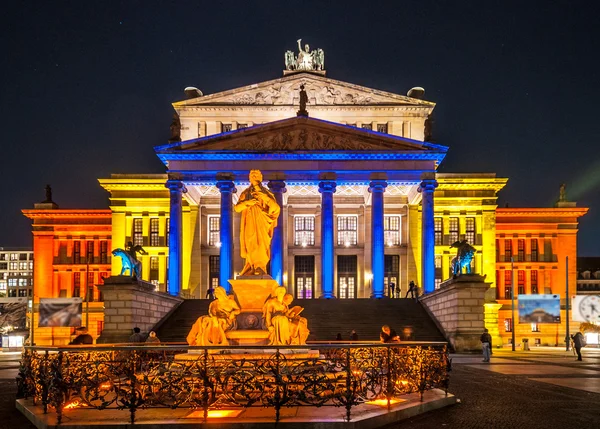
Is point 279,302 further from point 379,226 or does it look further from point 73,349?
point 379,226

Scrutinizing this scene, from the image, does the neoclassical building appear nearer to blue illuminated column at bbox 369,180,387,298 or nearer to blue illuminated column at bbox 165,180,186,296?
blue illuminated column at bbox 369,180,387,298

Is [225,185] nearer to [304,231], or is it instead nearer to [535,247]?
[304,231]

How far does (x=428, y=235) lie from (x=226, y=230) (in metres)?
15.3

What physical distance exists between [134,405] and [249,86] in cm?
5212

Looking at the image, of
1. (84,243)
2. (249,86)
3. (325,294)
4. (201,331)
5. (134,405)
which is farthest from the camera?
(84,243)

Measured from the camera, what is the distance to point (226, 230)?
52500mm

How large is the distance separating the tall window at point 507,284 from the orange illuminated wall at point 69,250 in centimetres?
4044

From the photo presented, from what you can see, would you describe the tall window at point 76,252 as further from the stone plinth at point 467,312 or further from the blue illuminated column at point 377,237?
the stone plinth at point 467,312

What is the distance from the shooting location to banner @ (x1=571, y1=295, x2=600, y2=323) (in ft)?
166

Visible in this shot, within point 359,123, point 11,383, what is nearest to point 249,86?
point 359,123

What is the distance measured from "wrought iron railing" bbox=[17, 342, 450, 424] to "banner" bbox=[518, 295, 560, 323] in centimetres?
3886

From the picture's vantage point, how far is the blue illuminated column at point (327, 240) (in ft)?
171

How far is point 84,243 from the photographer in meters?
71.9

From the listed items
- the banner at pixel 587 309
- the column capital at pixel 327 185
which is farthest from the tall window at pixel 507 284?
the column capital at pixel 327 185
